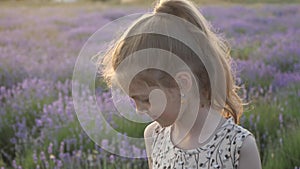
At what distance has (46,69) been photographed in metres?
6.01

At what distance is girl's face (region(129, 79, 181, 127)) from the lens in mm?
1769

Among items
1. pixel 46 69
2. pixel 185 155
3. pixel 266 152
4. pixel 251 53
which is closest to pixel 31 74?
pixel 46 69

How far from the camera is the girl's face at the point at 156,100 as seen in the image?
1769 mm

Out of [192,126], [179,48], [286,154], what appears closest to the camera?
[179,48]

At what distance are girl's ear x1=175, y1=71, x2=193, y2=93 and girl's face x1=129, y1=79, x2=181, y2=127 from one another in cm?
3

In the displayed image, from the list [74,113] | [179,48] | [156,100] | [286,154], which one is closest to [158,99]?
[156,100]

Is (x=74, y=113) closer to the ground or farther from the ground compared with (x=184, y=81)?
closer to the ground

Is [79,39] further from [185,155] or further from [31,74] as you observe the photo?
[185,155]

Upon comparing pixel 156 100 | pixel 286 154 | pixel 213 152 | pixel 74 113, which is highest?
pixel 156 100

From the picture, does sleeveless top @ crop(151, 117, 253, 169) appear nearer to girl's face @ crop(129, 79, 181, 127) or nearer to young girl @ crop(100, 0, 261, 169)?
young girl @ crop(100, 0, 261, 169)

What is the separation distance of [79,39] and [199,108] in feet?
24.2

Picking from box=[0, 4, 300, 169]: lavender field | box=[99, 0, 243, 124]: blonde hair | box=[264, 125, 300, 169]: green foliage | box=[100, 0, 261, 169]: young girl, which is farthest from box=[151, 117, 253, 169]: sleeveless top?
box=[264, 125, 300, 169]: green foliage

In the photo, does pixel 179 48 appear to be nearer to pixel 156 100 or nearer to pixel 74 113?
pixel 156 100

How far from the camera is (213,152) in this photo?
5.98 ft
